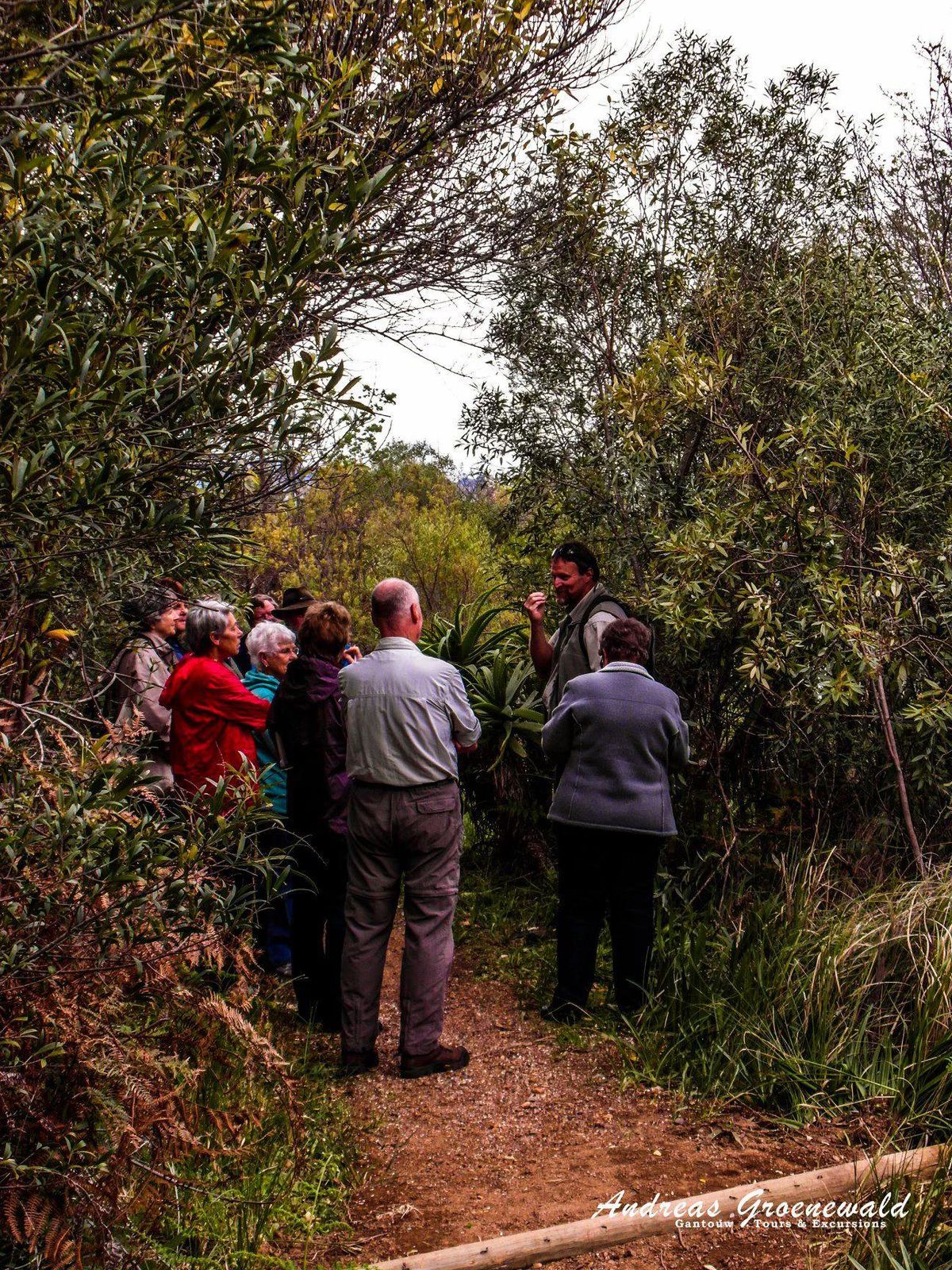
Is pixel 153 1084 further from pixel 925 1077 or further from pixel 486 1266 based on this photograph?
pixel 925 1077

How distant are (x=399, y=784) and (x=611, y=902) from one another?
50.3 inches

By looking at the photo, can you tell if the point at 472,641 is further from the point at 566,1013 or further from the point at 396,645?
the point at 566,1013

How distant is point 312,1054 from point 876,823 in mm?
3185

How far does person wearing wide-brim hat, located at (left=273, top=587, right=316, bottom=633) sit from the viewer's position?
25.9 feet

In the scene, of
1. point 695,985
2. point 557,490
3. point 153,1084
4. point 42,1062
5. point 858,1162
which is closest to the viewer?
point 42,1062

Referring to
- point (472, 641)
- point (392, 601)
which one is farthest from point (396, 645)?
point (472, 641)

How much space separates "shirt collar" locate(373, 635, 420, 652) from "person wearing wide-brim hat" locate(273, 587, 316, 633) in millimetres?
2846

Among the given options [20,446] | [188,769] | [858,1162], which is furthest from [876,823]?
[20,446]

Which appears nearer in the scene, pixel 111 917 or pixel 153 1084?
pixel 111 917

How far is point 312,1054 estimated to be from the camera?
202 inches

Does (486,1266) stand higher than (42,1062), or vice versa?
(42,1062)

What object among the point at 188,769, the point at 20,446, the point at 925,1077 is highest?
the point at 20,446

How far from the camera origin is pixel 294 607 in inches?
311

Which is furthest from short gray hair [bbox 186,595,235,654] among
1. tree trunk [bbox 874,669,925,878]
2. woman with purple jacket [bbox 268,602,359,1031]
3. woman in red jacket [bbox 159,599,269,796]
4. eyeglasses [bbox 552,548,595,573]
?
tree trunk [bbox 874,669,925,878]
